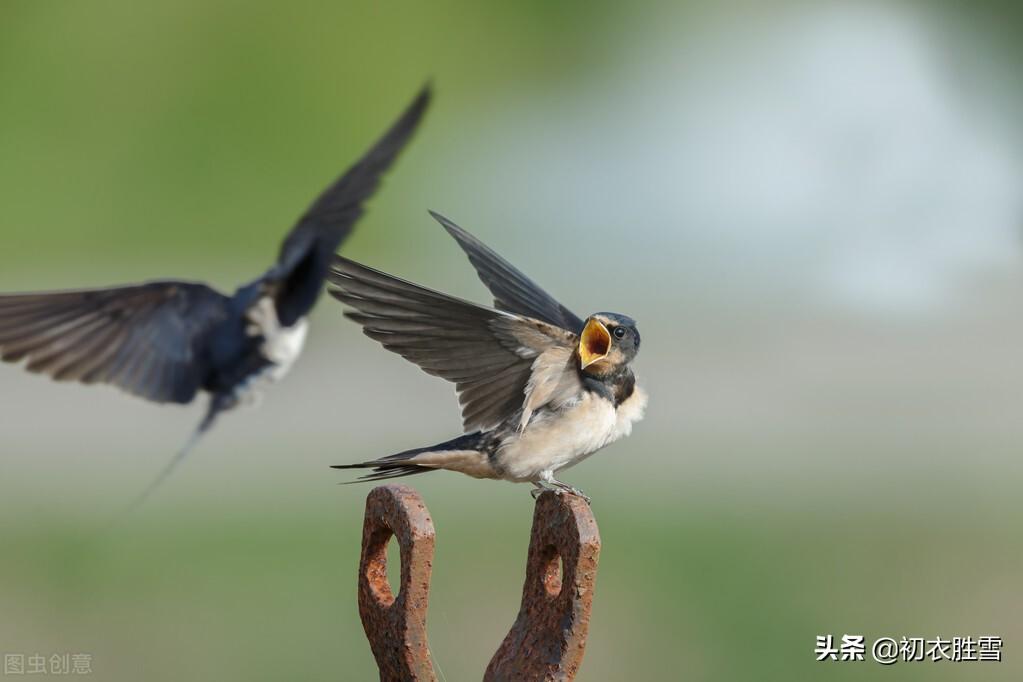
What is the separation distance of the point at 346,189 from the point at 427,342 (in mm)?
1095

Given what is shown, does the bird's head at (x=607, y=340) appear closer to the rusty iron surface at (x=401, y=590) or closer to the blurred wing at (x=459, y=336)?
the blurred wing at (x=459, y=336)

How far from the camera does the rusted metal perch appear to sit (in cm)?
146

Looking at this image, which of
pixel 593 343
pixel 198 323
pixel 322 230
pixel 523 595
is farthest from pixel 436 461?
pixel 198 323

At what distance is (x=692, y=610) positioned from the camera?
3.87 m

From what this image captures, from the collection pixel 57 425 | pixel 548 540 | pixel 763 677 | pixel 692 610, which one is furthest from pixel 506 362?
pixel 57 425

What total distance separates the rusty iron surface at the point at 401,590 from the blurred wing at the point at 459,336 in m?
0.24

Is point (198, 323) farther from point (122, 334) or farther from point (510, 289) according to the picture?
point (510, 289)

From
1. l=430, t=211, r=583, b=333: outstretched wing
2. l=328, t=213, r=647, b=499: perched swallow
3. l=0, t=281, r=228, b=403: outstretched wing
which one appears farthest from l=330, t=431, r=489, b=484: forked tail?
l=0, t=281, r=228, b=403: outstretched wing

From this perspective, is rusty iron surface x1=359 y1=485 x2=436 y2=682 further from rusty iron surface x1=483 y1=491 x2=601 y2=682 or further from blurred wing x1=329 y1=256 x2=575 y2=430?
blurred wing x1=329 y1=256 x2=575 y2=430

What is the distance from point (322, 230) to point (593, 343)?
45.6 inches

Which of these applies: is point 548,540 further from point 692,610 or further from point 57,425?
point 57,425

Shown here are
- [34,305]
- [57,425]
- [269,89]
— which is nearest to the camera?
[34,305]

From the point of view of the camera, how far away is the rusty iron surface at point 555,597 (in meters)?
1.45

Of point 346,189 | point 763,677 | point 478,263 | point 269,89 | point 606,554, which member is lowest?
point 763,677
